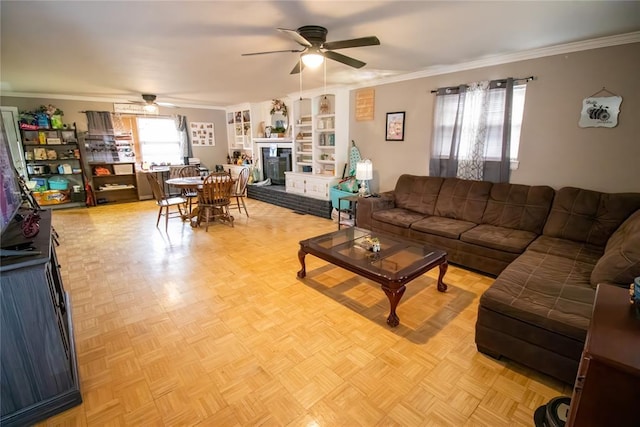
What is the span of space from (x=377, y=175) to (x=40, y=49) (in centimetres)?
433

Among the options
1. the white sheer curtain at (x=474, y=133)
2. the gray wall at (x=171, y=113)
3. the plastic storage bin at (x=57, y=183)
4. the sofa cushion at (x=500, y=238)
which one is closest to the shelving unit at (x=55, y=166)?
the plastic storage bin at (x=57, y=183)

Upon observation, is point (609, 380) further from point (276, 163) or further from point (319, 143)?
point (276, 163)

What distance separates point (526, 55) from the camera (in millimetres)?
3170

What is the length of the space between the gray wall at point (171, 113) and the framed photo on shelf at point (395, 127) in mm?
5135

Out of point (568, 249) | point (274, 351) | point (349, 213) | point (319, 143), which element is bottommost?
point (274, 351)

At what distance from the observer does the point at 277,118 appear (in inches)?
264

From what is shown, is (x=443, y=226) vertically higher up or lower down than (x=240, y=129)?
lower down

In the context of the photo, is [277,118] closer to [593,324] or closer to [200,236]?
[200,236]

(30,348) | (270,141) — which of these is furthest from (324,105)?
(30,348)

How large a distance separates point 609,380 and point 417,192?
10.8 ft

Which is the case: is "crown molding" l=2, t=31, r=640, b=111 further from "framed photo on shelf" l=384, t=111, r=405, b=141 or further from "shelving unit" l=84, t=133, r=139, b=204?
"shelving unit" l=84, t=133, r=139, b=204

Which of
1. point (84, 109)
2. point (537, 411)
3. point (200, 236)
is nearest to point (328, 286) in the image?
point (537, 411)

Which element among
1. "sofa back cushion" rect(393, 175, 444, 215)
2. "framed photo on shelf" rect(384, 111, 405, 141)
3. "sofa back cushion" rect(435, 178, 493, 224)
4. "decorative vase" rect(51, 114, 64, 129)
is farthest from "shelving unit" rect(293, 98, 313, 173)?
"decorative vase" rect(51, 114, 64, 129)

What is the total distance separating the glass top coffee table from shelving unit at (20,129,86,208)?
5944 millimetres
